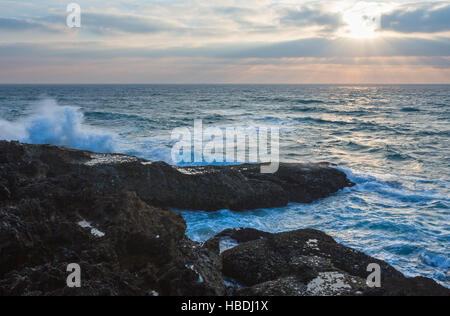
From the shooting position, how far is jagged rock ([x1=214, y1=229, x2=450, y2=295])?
3.63 meters

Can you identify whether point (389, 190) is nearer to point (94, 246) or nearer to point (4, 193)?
point (94, 246)

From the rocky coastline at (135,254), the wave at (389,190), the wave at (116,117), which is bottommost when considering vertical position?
the wave at (389,190)

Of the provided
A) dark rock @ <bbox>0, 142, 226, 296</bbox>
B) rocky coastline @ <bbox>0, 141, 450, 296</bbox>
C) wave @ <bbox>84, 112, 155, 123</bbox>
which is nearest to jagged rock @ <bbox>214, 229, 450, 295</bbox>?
rocky coastline @ <bbox>0, 141, 450, 296</bbox>

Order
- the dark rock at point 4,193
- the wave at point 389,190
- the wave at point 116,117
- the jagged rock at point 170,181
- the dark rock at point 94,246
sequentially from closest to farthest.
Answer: the dark rock at point 94,246 → the dark rock at point 4,193 → the jagged rock at point 170,181 → the wave at point 389,190 → the wave at point 116,117

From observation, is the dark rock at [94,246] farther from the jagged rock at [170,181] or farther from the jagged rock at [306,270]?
the jagged rock at [170,181]

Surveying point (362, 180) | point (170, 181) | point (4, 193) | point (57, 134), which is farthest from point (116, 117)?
point (4, 193)

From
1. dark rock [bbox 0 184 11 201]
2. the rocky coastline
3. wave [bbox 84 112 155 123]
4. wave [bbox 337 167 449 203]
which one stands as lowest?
wave [bbox 337 167 449 203]

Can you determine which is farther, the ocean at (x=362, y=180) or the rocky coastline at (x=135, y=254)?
the ocean at (x=362, y=180)

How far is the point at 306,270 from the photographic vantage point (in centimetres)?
434

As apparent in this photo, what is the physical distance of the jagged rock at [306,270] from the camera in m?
3.63

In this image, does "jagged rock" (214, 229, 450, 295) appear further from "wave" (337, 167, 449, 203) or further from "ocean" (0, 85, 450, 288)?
"wave" (337, 167, 449, 203)

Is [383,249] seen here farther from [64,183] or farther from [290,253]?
[64,183]

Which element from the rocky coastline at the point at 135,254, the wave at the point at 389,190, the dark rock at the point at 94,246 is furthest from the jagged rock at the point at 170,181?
the dark rock at the point at 94,246
